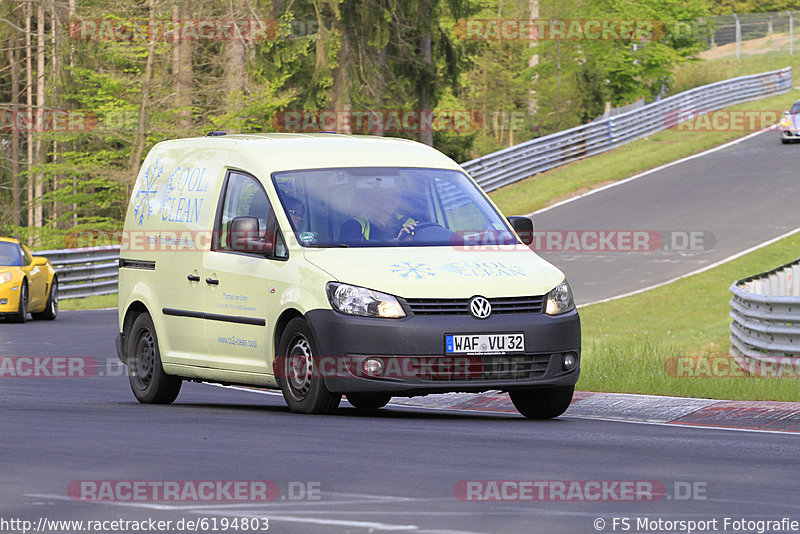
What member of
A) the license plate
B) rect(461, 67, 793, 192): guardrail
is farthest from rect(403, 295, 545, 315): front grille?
rect(461, 67, 793, 192): guardrail

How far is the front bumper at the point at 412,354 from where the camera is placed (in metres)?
10.2

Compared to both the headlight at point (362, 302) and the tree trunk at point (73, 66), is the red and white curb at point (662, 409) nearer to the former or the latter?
the headlight at point (362, 302)

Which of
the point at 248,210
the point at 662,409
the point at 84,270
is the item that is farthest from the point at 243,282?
the point at 84,270

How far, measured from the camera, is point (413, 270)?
1045 centimetres

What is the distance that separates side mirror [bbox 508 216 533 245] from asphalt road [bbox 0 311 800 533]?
4.66ft

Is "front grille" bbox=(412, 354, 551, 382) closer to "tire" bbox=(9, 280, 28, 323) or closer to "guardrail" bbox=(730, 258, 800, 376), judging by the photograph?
"guardrail" bbox=(730, 258, 800, 376)

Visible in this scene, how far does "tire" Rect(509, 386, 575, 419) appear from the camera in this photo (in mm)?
11000

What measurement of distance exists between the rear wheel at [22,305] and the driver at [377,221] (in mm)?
14325

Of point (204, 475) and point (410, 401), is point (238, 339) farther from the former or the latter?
point (204, 475)

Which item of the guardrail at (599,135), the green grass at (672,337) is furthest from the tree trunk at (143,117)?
the green grass at (672,337)

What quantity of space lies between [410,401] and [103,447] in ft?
15.8

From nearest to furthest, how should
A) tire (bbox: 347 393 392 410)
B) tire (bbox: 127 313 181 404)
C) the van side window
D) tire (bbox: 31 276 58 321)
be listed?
the van side window
tire (bbox: 347 393 392 410)
tire (bbox: 127 313 181 404)
tire (bbox: 31 276 58 321)

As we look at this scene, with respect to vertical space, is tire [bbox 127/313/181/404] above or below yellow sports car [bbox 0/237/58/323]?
above

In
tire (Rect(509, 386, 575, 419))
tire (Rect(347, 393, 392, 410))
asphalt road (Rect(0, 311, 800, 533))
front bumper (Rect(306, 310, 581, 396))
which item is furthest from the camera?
tire (Rect(347, 393, 392, 410))
